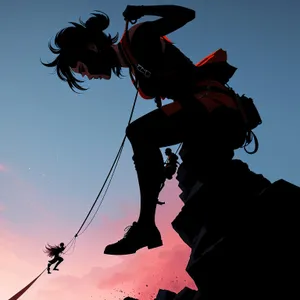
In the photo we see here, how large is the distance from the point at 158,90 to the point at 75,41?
1.28m

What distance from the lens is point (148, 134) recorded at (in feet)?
11.1

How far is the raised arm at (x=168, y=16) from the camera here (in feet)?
11.8

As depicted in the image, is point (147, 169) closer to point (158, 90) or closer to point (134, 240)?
point (134, 240)

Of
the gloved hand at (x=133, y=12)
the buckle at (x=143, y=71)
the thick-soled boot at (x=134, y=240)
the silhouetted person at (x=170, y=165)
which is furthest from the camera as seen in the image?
the silhouetted person at (x=170, y=165)

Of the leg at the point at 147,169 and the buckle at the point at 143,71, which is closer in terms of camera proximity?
the leg at the point at 147,169

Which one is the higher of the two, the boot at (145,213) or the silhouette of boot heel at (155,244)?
the boot at (145,213)

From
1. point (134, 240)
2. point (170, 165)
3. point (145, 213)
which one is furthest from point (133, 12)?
point (134, 240)

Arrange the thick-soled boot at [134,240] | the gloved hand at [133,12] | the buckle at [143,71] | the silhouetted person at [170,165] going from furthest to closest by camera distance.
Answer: the silhouetted person at [170,165] → the buckle at [143,71] → the gloved hand at [133,12] → the thick-soled boot at [134,240]

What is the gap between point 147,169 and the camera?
339 centimetres

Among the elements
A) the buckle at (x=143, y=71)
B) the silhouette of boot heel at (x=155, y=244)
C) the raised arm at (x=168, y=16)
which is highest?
the raised arm at (x=168, y=16)

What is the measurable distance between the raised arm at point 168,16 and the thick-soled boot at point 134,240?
2173 millimetres

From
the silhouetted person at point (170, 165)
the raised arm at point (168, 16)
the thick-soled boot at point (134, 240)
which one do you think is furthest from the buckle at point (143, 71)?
the thick-soled boot at point (134, 240)

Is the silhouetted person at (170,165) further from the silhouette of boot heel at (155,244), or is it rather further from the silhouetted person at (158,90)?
the silhouette of boot heel at (155,244)

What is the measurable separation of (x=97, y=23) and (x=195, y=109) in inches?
77.7
